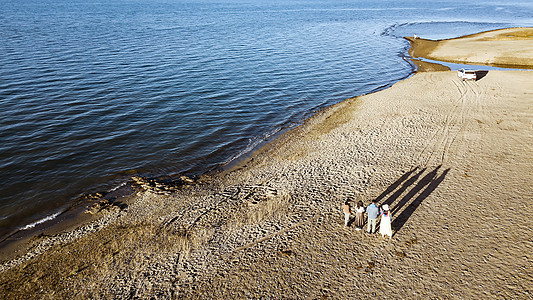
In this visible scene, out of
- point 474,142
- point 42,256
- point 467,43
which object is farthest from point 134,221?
point 467,43

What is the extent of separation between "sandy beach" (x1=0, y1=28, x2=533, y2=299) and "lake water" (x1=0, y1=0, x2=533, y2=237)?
403 centimetres

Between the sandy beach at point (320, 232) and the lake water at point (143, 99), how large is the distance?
4.03 meters

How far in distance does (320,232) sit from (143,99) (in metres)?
27.1

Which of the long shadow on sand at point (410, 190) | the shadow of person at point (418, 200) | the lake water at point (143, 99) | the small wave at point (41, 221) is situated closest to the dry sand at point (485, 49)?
the lake water at point (143, 99)

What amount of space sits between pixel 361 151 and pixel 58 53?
173 ft

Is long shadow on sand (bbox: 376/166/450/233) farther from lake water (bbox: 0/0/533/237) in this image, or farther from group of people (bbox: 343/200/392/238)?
lake water (bbox: 0/0/533/237)

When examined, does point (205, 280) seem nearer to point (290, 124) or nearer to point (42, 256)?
point (42, 256)

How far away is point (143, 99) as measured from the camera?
3422cm

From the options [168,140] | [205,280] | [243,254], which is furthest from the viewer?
[168,140]

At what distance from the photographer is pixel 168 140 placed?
26.2m

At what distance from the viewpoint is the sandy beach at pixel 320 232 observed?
1230 centimetres

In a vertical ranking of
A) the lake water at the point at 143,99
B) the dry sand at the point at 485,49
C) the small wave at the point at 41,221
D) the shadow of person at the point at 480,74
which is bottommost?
the shadow of person at the point at 480,74

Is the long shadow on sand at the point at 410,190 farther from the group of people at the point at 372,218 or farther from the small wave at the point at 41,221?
the small wave at the point at 41,221

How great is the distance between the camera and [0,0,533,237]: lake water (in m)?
21.9
